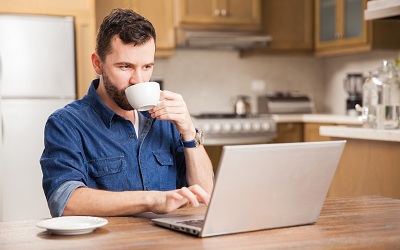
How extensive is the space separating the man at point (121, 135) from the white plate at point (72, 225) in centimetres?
25

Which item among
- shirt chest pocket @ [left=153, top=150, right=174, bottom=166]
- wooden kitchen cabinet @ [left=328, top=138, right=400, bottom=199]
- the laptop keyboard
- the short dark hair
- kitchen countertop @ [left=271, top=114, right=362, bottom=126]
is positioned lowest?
wooden kitchen cabinet @ [left=328, top=138, right=400, bottom=199]

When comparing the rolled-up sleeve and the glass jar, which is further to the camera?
the glass jar

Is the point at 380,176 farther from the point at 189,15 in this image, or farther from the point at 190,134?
the point at 189,15

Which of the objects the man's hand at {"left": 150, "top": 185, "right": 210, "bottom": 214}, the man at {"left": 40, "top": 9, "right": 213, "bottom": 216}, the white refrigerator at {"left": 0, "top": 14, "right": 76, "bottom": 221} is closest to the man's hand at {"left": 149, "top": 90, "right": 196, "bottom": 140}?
the man at {"left": 40, "top": 9, "right": 213, "bottom": 216}

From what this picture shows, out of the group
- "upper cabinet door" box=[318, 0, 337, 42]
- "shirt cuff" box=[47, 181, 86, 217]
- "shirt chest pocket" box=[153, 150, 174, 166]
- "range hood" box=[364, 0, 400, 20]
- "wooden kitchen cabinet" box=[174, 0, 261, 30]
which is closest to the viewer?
Answer: "shirt cuff" box=[47, 181, 86, 217]

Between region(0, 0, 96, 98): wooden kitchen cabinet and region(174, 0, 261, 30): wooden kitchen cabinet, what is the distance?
0.87 metres

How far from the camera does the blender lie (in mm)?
5008

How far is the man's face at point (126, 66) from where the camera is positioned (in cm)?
181

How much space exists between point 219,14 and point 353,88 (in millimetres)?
1251

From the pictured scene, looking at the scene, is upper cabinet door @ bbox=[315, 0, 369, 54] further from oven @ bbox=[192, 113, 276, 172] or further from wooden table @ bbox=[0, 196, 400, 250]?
wooden table @ bbox=[0, 196, 400, 250]

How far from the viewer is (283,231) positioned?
136 centimetres

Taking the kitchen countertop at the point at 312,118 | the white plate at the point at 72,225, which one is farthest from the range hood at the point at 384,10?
the white plate at the point at 72,225

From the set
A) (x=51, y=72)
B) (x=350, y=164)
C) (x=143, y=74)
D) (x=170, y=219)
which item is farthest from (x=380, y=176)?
(x=51, y=72)

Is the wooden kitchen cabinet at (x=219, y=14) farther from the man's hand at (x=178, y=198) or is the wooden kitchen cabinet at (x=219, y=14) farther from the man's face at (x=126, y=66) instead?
the man's hand at (x=178, y=198)
